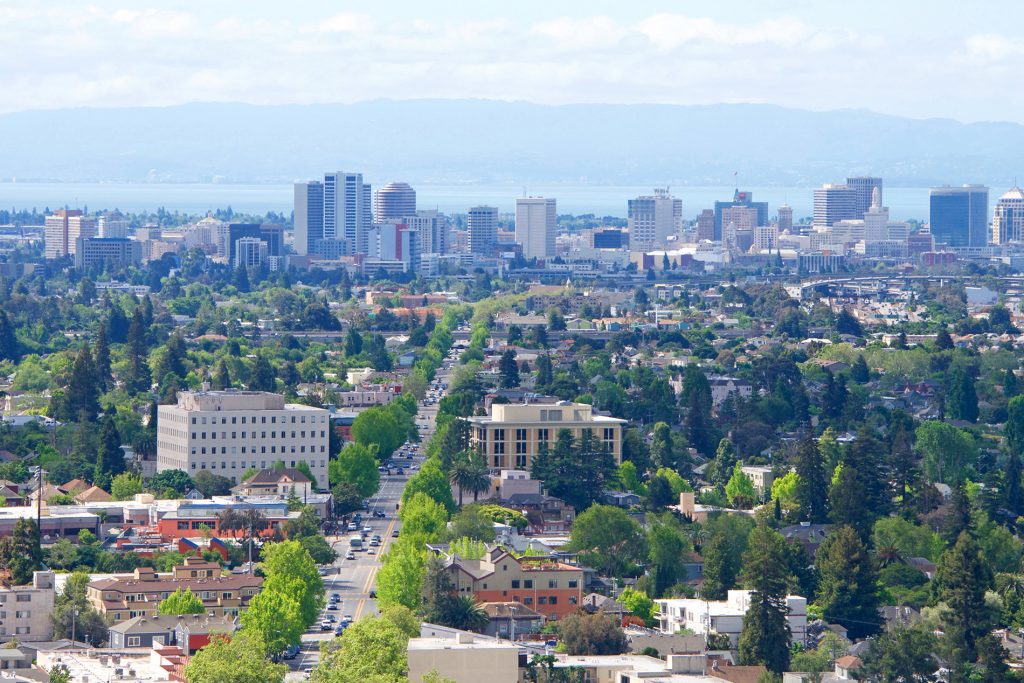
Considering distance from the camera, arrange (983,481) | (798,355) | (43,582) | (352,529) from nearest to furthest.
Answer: (43,582) < (352,529) < (983,481) < (798,355)

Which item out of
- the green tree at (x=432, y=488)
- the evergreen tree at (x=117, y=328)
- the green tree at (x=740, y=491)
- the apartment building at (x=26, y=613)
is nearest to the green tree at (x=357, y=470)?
the green tree at (x=432, y=488)

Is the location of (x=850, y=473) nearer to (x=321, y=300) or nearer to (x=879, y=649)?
(x=879, y=649)

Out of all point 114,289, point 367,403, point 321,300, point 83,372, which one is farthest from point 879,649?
point 114,289

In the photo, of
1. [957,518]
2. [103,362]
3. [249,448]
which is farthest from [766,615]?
[103,362]

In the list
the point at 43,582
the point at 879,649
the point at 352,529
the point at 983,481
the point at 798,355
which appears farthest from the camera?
the point at 798,355

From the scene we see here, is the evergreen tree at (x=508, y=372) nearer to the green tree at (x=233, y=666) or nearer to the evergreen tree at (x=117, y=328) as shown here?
the evergreen tree at (x=117, y=328)

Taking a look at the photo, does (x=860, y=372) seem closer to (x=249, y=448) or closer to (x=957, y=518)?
(x=249, y=448)
